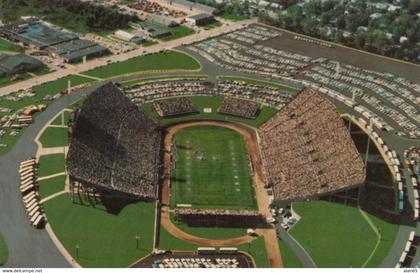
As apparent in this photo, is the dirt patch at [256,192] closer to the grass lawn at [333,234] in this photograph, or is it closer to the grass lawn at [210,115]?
the grass lawn at [210,115]

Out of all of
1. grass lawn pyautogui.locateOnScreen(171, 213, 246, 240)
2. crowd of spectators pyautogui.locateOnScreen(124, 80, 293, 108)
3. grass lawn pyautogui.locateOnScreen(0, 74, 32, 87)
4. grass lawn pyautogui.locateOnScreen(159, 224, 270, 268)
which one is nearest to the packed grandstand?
grass lawn pyautogui.locateOnScreen(171, 213, 246, 240)

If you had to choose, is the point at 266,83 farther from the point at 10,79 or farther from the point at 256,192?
the point at 10,79

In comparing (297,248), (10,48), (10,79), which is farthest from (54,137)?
(10,48)

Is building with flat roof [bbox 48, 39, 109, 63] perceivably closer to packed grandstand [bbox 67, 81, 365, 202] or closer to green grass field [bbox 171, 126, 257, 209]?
packed grandstand [bbox 67, 81, 365, 202]

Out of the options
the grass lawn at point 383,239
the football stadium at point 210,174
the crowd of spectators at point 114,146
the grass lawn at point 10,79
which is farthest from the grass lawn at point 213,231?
the grass lawn at point 10,79

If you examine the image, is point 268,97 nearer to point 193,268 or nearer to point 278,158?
point 278,158

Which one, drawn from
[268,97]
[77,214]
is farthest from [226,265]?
[268,97]

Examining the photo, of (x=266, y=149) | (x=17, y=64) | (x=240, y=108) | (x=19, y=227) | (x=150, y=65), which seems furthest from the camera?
(x=150, y=65)
